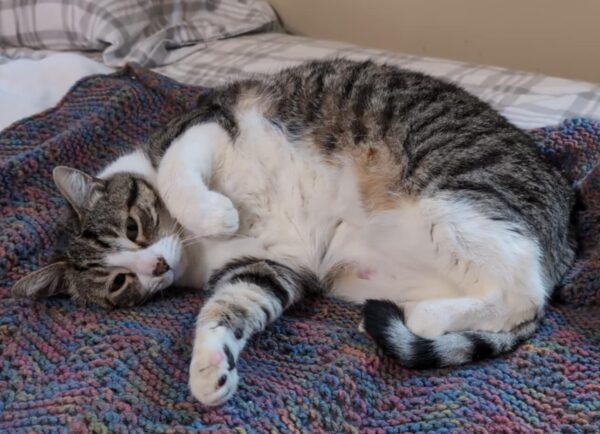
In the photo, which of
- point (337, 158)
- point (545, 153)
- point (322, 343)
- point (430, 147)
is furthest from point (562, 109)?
point (322, 343)

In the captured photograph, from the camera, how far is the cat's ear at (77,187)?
1343 millimetres

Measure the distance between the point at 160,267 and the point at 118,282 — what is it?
106mm

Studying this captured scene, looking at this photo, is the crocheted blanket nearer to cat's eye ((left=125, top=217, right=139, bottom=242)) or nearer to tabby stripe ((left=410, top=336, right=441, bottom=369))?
tabby stripe ((left=410, top=336, right=441, bottom=369))

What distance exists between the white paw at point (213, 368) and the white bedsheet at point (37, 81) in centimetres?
114

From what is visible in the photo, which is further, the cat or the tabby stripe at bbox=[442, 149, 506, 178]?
the tabby stripe at bbox=[442, 149, 506, 178]

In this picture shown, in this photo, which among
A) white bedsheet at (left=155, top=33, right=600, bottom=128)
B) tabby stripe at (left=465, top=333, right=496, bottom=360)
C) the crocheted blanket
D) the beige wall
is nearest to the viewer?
the crocheted blanket

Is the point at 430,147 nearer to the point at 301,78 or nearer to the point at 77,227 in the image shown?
the point at 301,78

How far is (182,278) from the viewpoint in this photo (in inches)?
55.2

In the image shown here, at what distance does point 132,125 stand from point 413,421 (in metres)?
1.28

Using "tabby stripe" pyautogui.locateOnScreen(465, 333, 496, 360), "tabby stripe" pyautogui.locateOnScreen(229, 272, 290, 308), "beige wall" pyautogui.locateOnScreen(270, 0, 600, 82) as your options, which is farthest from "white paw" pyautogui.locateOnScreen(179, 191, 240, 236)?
"beige wall" pyautogui.locateOnScreen(270, 0, 600, 82)

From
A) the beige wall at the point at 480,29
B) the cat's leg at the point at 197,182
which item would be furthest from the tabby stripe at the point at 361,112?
the beige wall at the point at 480,29

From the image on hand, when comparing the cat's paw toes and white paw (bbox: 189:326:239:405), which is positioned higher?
the cat's paw toes

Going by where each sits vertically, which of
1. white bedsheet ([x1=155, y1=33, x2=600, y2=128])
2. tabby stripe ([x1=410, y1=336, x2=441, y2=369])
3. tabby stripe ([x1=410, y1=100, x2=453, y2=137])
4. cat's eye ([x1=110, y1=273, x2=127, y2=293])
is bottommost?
cat's eye ([x1=110, y1=273, x2=127, y2=293])

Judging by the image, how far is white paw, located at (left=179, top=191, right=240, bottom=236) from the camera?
1251 mm
